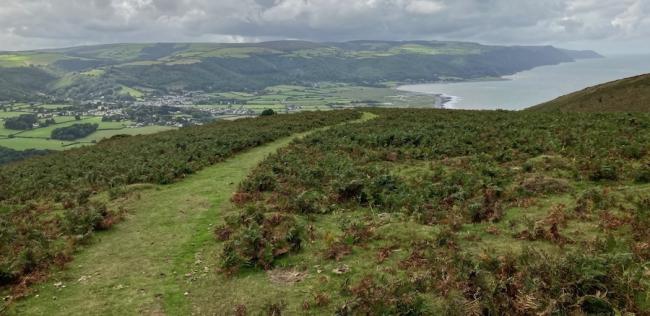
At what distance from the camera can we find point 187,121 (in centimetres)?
16588

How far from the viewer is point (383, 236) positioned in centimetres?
1323

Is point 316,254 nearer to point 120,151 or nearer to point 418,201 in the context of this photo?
point 418,201

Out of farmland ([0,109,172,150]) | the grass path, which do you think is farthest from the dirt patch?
farmland ([0,109,172,150])

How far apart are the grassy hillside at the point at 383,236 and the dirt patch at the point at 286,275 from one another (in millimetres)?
48

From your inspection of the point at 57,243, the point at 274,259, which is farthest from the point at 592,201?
the point at 57,243

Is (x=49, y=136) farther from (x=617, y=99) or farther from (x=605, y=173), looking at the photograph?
(x=605, y=173)

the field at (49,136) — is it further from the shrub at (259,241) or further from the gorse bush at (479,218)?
the shrub at (259,241)

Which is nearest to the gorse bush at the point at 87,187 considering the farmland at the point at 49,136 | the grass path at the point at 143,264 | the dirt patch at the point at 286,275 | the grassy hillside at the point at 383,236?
the grassy hillside at the point at 383,236

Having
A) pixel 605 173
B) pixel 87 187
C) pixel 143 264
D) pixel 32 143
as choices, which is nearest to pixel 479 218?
pixel 605 173

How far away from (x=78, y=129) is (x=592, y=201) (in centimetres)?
13989

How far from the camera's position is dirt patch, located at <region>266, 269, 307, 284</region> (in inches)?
441

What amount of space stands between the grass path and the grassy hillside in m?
0.06

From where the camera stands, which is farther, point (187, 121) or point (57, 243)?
point (187, 121)

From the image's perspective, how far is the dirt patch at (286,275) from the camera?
11.2 m
